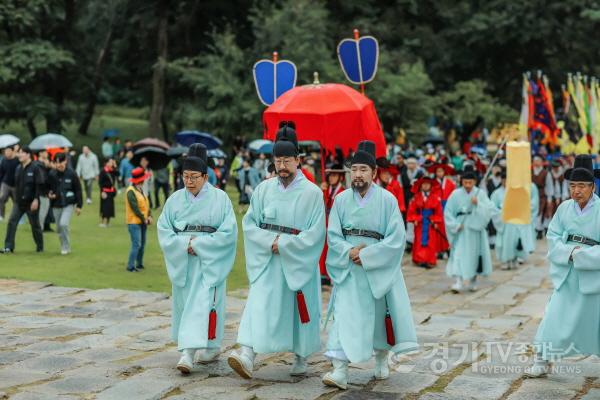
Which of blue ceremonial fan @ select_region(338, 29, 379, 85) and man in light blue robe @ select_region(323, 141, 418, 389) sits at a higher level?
blue ceremonial fan @ select_region(338, 29, 379, 85)

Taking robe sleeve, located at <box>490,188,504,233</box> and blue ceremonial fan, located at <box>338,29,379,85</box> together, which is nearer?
blue ceremonial fan, located at <box>338,29,379,85</box>

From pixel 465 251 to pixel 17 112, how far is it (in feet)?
82.4

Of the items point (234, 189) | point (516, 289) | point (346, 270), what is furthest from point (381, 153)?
point (234, 189)

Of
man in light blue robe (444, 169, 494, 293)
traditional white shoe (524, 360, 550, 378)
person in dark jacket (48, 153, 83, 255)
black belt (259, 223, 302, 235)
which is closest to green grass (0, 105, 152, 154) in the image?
person in dark jacket (48, 153, 83, 255)

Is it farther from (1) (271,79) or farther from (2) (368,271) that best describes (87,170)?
(2) (368,271)

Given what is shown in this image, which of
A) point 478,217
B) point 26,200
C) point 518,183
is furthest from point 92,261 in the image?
point 518,183

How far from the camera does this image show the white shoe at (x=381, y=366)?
7598 millimetres

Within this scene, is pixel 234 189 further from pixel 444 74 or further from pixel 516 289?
pixel 516 289

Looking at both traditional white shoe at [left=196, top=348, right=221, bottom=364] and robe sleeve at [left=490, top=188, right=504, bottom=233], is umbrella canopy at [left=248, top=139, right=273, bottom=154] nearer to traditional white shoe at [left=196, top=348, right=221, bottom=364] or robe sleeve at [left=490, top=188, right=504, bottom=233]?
robe sleeve at [left=490, top=188, right=504, bottom=233]

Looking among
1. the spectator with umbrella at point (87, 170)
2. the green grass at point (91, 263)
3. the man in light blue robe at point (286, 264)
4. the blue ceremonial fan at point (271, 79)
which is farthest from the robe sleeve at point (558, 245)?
the spectator with umbrella at point (87, 170)

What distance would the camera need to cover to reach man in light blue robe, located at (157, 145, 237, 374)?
25.9 ft

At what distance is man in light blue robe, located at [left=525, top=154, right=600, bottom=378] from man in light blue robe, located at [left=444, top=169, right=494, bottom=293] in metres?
5.49

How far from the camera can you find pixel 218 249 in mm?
7984

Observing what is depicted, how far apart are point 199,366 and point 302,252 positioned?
1.35 m
